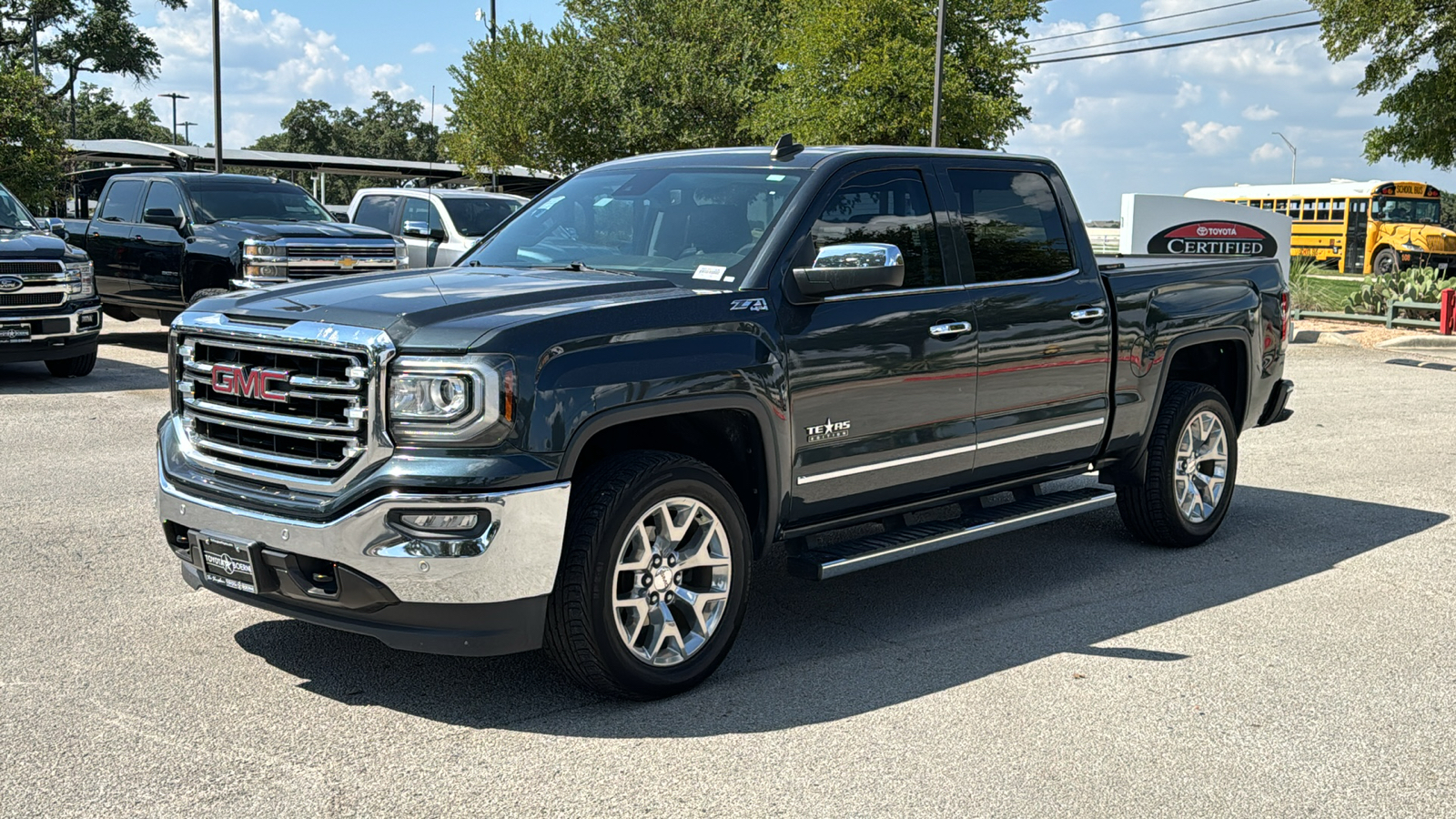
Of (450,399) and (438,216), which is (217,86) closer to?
(438,216)

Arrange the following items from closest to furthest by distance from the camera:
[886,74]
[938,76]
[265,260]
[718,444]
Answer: [718,444]
[265,260]
[938,76]
[886,74]

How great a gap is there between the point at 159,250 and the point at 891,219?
1223 centimetres

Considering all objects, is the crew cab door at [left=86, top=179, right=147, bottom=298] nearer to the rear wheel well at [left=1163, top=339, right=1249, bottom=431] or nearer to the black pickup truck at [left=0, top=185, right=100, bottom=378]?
the black pickup truck at [left=0, top=185, right=100, bottom=378]

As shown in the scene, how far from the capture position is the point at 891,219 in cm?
584

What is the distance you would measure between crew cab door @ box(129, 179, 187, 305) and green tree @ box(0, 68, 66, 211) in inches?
376

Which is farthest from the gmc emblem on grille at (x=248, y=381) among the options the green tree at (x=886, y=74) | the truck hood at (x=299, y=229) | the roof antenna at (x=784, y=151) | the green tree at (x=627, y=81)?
the green tree at (x=627, y=81)

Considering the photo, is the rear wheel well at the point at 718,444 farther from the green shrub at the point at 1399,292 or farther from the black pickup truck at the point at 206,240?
the green shrub at the point at 1399,292

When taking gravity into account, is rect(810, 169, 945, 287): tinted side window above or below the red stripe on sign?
below

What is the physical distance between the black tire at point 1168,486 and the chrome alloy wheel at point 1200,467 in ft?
0.10

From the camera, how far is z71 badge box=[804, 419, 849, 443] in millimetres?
5250

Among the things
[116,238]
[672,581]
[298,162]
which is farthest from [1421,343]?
[298,162]

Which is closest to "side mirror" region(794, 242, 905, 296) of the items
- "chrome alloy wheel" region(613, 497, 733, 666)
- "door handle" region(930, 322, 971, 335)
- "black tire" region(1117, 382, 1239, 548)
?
"door handle" region(930, 322, 971, 335)

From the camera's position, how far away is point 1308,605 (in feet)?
20.6

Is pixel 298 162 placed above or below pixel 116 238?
above
